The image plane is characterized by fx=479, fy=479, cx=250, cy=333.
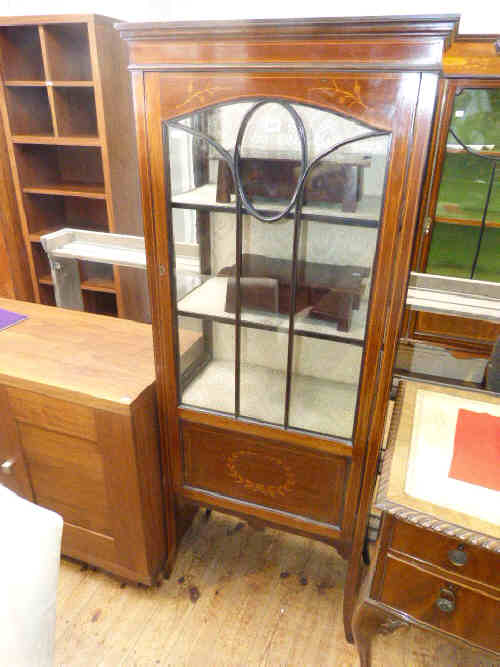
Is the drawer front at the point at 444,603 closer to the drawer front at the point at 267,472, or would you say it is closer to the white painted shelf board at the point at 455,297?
the drawer front at the point at 267,472

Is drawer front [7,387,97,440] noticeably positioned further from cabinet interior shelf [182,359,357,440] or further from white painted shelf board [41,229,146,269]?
white painted shelf board [41,229,146,269]

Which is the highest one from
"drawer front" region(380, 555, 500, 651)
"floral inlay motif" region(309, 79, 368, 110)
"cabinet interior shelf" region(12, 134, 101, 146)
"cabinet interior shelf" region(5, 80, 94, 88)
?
"cabinet interior shelf" region(5, 80, 94, 88)

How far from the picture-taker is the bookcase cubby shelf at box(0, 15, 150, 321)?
7.12ft

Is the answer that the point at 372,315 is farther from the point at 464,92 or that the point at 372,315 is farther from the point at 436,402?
the point at 464,92

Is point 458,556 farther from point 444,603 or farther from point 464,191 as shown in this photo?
point 464,191

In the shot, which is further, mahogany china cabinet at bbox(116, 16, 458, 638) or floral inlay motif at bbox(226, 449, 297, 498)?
floral inlay motif at bbox(226, 449, 297, 498)

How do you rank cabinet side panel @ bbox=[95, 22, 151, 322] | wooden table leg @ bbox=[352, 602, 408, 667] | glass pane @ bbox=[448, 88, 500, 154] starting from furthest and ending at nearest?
glass pane @ bbox=[448, 88, 500, 154] < cabinet side panel @ bbox=[95, 22, 151, 322] < wooden table leg @ bbox=[352, 602, 408, 667]

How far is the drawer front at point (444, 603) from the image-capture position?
3.07ft

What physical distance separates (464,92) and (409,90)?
1748 millimetres

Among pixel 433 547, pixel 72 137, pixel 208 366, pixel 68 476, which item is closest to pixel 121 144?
pixel 72 137

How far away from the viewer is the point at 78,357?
55.0 inches

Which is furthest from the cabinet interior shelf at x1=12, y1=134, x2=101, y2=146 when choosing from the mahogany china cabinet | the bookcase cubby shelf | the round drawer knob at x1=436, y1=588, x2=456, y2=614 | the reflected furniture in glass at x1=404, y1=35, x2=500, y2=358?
the round drawer knob at x1=436, y1=588, x2=456, y2=614

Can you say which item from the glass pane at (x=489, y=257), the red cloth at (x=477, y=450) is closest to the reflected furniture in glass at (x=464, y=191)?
the glass pane at (x=489, y=257)

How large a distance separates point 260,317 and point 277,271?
0.41ft
